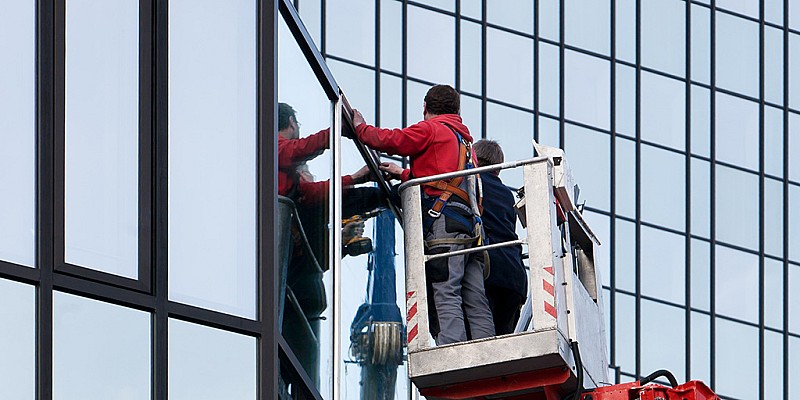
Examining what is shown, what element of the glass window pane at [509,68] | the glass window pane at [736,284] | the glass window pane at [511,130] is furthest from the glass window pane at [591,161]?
the glass window pane at [736,284]

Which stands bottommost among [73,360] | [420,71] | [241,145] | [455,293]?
[73,360]

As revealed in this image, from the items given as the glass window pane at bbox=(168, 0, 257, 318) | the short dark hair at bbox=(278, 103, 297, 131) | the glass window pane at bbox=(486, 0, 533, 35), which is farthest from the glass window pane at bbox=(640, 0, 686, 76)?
the glass window pane at bbox=(168, 0, 257, 318)

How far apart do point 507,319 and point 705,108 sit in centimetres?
3855

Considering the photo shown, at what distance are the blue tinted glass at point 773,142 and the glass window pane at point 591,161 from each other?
5.26 metres

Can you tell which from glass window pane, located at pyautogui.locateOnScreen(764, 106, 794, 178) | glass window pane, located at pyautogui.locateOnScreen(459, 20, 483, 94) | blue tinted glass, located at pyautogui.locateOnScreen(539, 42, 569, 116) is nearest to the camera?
glass window pane, located at pyautogui.locateOnScreen(459, 20, 483, 94)

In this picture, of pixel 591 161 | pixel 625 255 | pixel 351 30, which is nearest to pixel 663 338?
pixel 625 255

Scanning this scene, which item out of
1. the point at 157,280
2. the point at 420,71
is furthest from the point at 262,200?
the point at 420,71

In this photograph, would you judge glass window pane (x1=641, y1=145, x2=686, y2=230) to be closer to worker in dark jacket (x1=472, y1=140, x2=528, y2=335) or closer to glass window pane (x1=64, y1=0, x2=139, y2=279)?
worker in dark jacket (x1=472, y1=140, x2=528, y2=335)

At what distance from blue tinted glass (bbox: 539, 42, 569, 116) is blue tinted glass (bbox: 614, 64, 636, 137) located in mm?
1738

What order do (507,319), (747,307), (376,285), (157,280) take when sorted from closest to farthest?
(157,280)
(507,319)
(376,285)
(747,307)

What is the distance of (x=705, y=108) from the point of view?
50625 mm

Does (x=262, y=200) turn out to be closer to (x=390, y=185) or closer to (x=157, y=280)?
(x=157, y=280)

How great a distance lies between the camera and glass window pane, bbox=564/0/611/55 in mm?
48906
